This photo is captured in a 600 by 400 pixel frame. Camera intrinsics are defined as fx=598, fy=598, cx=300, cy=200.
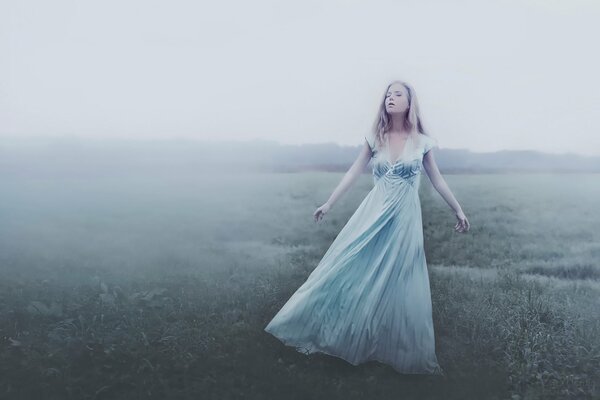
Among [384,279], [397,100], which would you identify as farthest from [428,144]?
[384,279]

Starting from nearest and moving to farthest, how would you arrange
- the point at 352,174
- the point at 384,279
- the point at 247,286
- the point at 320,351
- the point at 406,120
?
the point at 384,279
the point at 320,351
the point at 406,120
the point at 352,174
the point at 247,286

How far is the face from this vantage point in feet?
14.3

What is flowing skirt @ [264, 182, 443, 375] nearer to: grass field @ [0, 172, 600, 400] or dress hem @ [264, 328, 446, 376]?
dress hem @ [264, 328, 446, 376]

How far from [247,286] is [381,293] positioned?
1264 millimetres

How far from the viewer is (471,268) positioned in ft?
16.4

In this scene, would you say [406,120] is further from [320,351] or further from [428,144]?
[320,351]

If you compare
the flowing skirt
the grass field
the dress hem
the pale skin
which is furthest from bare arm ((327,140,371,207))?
the dress hem

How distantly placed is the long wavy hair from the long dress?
8cm

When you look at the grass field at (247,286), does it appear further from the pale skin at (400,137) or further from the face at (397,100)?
the face at (397,100)

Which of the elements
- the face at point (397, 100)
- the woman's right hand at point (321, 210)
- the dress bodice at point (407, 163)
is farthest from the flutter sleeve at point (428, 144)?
the woman's right hand at point (321, 210)

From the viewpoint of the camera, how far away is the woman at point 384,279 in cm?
418

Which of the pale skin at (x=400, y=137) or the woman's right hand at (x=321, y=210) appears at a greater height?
the pale skin at (x=400, y=137)

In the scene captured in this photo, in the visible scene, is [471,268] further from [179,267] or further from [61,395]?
[61,395]

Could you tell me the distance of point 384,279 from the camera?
164 inches
